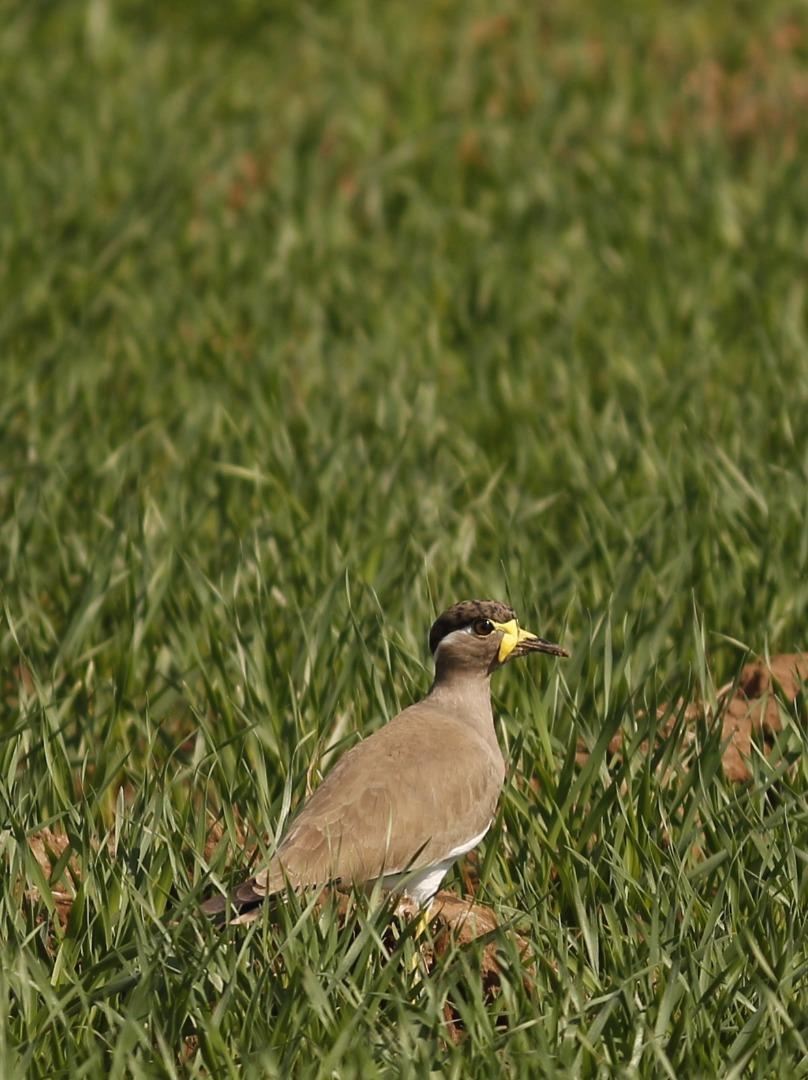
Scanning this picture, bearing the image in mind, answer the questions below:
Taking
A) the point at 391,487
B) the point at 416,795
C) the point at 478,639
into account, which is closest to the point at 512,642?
the point at 478,639

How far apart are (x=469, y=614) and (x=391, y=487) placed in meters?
2.11

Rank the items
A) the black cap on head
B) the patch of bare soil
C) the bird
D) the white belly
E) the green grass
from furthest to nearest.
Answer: the patch of bare soil
the black cap on head
the white belly
the bird
the green grass

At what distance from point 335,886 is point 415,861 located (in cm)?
25

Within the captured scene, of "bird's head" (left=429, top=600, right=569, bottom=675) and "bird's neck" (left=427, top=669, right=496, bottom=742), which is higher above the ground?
"bird's head" (left=429, top=600, right=569, bottom=675)

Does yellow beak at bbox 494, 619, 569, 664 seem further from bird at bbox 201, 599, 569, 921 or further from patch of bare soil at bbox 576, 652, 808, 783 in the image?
patch of bare soil at bbox 576, 652, 808, 783

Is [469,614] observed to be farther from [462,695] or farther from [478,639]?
[462,695]

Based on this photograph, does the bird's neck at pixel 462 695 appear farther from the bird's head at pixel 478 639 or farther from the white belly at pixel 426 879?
the white belly at pixel 426 879

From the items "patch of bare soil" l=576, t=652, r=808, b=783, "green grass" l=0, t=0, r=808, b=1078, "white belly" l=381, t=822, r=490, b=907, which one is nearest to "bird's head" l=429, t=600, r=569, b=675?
"green grass" l=0, t=0, r=808, b=1078

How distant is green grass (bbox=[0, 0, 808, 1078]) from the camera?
13.3 ft

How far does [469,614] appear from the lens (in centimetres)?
487

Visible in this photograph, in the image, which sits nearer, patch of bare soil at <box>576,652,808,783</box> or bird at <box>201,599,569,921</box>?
bird at <box>201,599,569,921</box>

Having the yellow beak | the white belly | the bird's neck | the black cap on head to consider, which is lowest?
the white belly

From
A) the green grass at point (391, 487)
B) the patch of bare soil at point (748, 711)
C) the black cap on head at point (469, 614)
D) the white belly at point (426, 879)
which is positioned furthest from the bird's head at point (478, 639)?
the white belly at point (426, 879)

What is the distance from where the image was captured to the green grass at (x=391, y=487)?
4.07m
